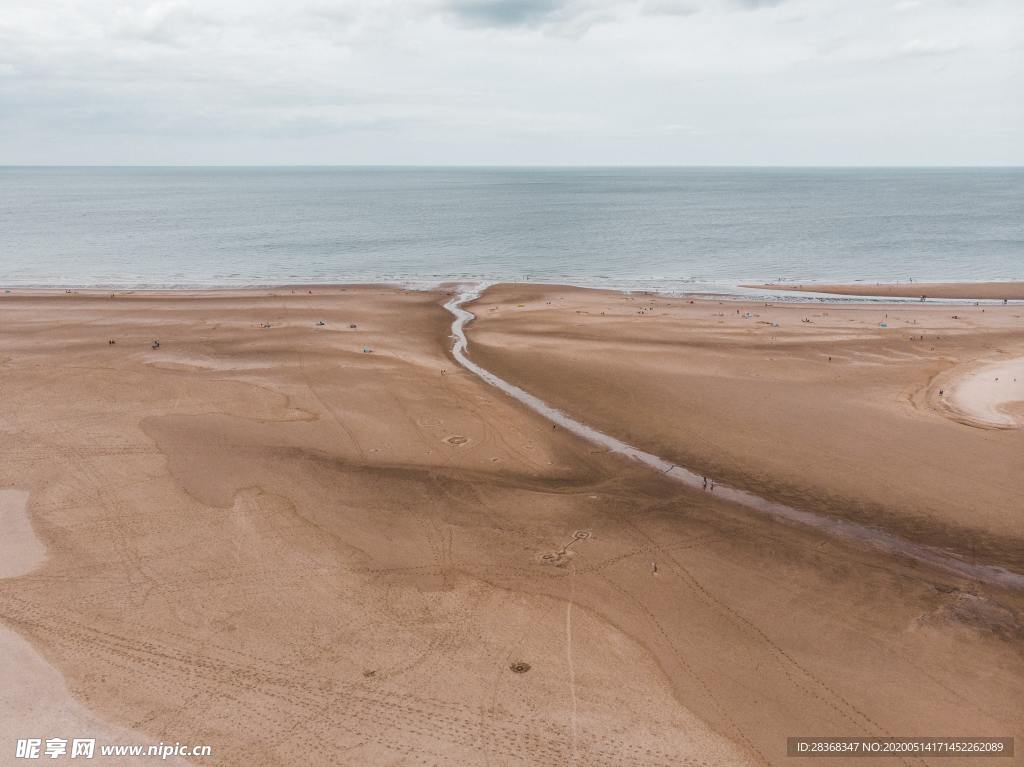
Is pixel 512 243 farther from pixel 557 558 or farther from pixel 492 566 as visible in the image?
pixel 492 566

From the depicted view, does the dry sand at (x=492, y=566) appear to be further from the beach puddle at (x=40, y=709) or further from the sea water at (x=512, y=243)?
the sea water at (x=512, y=243)

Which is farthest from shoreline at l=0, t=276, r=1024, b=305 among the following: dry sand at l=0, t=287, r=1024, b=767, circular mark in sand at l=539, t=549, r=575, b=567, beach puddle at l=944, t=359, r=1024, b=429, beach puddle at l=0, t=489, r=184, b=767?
beach puddle at l=0, t=489, r=184, b=767

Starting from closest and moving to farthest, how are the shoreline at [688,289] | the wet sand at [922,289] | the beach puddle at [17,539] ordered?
the beach puddle at [17,539]
the shoreline at [688,289]
the wet sand at [922,289]

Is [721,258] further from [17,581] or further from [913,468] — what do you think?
[17,581]

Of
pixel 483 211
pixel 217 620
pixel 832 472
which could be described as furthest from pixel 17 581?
pixel 483 211

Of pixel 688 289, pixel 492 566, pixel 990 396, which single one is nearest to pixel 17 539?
pixel 492 566

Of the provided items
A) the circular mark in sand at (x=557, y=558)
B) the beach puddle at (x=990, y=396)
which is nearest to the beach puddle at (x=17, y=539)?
the circular mark in sand at (x=557, y=558)
